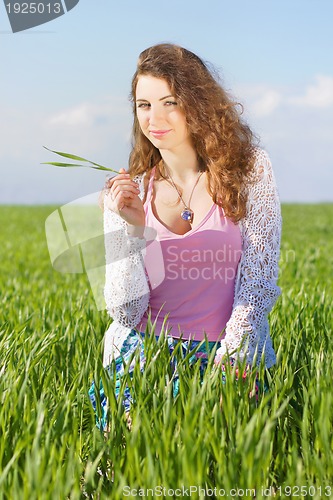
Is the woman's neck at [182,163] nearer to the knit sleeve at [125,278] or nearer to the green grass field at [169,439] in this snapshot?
the knit sleeve at [125,278]

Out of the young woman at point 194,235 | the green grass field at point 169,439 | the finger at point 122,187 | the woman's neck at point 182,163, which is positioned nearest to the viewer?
the green grass field at point 169,439

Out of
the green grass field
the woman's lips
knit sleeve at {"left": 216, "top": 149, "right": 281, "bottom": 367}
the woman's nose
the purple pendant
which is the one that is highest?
the woman's nose

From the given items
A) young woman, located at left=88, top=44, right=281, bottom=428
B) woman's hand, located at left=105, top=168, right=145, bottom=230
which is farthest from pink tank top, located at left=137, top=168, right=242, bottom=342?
woman's hand, located at left=105, top=168, right=145, bottom=230

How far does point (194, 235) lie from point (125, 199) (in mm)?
288

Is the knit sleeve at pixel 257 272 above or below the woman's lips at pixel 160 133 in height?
below

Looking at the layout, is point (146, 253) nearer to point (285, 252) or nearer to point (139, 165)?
point (139, 165)

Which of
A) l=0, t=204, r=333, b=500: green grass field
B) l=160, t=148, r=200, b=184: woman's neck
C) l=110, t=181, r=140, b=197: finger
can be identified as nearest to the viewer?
l=0, t=204, r=333, b=500: green grass field

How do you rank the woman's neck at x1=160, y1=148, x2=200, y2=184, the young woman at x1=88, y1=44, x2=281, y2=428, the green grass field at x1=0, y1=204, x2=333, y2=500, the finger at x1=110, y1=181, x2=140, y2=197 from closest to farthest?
the green grass field at x1=0, y1=204, x2=333, y2=500, the finger at x1=110, y1=181, x2=140, y2=197, the young woman at x1=88, y1=44, x2=281, y2=428, the woman's neck at x1=160, y1=148, x2=200, y2=184

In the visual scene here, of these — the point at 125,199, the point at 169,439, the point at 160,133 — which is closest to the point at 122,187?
the point at 125,199

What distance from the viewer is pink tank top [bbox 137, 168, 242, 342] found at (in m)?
2.65

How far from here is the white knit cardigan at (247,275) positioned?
2592 millimetres

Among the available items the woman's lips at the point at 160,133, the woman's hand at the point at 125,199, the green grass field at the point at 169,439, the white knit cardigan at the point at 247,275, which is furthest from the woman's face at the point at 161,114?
the green grass field at the point at 169,439

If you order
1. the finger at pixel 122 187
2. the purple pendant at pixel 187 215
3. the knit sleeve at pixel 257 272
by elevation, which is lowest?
the knit sleeve at pixel 257 272

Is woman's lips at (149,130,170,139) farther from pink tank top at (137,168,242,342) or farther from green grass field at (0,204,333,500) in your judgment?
green grass field at (0,204,333,500)
